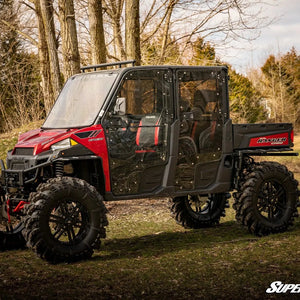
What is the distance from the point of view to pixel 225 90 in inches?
303

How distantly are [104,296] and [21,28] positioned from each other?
2095cm

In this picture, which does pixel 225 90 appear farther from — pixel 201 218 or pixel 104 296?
pixel 104 296

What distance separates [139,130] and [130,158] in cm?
36

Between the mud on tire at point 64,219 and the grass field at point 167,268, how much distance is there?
0.58 feet

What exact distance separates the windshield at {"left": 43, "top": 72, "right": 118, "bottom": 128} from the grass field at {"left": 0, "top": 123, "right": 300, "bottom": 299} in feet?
5.48

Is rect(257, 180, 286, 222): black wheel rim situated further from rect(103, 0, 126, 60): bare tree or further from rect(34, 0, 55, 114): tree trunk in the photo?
rect(34, 0, 55, 114): tree trunk

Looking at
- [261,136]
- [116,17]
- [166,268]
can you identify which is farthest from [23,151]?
[116,17]

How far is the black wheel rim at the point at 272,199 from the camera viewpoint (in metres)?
7.87

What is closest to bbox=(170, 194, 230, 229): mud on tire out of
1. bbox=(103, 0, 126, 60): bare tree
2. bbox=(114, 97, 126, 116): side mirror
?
bbox=(114, 97, 126, 116): side mirror

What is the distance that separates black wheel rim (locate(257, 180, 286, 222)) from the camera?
7869 mm

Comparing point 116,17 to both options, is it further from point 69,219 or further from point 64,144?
point 69,219

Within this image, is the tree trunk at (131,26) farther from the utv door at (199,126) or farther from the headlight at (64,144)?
the headlight at (64,144)

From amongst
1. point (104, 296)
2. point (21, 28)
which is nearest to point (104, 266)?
point (104, 296)

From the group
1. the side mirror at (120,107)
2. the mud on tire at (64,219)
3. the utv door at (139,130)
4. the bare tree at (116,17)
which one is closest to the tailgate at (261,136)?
the utv door at (139,130)
